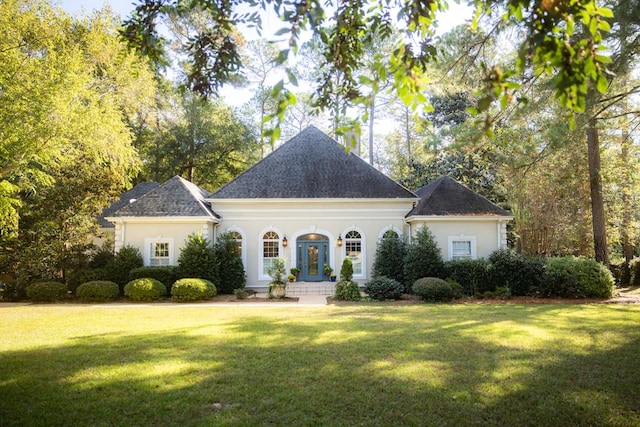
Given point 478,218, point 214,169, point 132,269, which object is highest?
point 214,169

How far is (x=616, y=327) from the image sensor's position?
974 centimetres

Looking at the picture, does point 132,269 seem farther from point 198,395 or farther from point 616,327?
point 616,327

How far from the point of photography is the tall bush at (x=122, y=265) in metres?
17.4

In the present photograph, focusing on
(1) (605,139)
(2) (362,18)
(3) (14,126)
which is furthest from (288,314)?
(1) (605,139)

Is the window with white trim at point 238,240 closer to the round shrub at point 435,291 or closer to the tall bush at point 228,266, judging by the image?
the tall bush at point 228,266

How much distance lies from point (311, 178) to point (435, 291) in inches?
337

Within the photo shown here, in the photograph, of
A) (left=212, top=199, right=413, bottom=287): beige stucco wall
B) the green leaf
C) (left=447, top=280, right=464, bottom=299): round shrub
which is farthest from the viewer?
(left=212, top=199, right=413, bottom=287): beige stucco wall

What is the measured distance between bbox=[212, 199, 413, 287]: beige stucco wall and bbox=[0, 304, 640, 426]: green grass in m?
8.76

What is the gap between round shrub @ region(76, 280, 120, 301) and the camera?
15961 millimetres

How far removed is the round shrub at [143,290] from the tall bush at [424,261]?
32.9 feet

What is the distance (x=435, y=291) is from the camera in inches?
590

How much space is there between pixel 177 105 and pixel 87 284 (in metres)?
20.0

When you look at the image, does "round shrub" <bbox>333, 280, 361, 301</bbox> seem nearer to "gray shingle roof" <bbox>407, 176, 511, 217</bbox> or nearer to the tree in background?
"gray shingle roof" <bbox>407, 176, 511, 217</bbox>

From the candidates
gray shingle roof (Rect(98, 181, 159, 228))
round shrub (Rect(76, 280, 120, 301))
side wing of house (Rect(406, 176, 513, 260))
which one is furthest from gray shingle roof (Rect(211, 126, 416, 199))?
gray shingle roof (Rect(98, 181, 159, 228))
